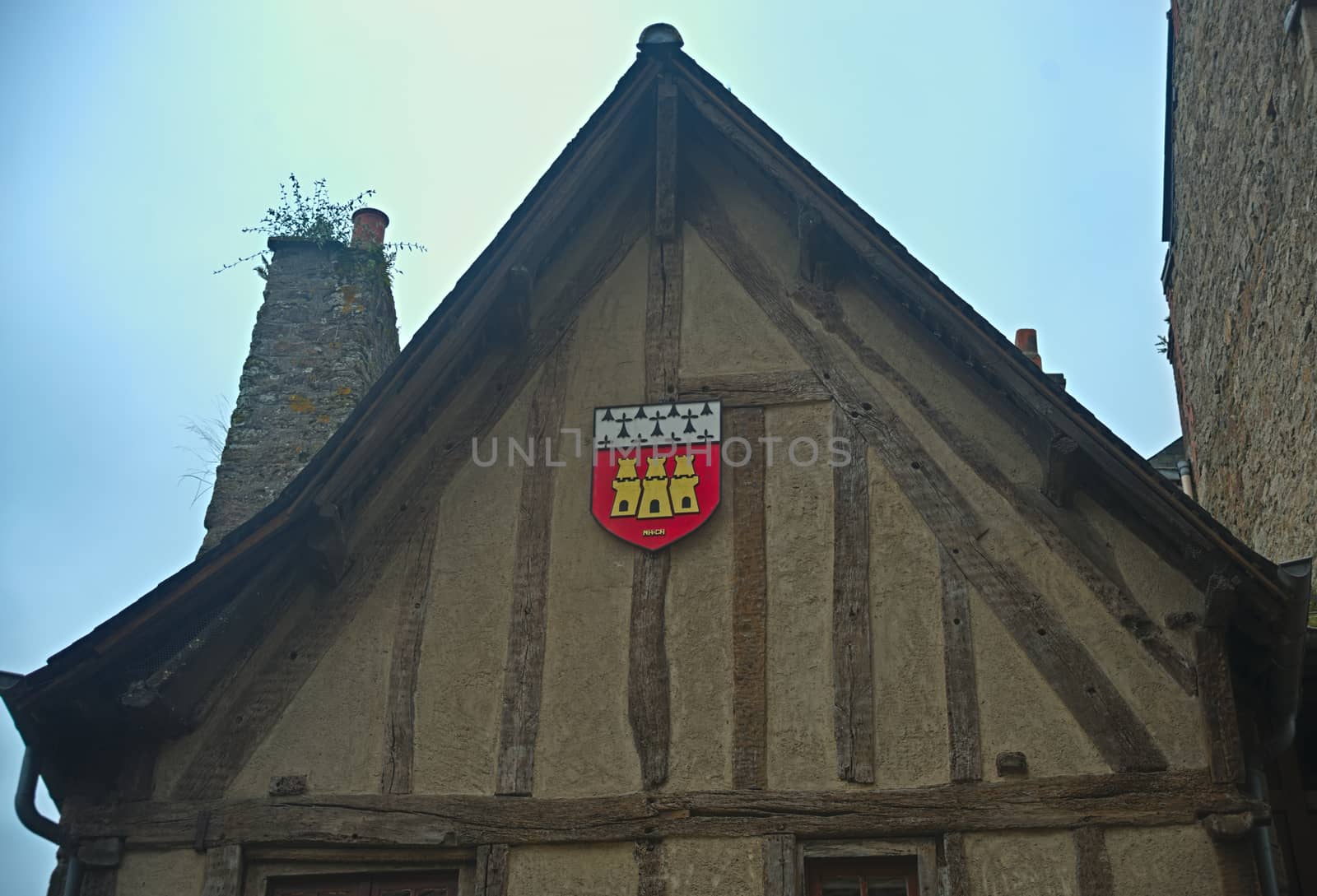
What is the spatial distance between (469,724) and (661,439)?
162 centimetres

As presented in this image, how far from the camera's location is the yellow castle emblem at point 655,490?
22.6ft

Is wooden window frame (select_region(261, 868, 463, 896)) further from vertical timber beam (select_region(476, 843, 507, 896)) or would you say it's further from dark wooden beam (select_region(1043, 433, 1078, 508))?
dark wooden beam (select_region(1043, 433, 1078, 508))

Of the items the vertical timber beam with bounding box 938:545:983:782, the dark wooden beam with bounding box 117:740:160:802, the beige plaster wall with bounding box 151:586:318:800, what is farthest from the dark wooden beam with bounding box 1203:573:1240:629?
the dark wooden beam with bounding box 117:740:160:802

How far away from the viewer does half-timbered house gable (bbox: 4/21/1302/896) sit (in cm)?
599

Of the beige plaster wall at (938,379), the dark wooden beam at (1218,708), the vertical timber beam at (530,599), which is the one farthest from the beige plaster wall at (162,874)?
the dark wooden beam at (1218,708)

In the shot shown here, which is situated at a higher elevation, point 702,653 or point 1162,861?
point 702,653

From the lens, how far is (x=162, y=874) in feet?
21.0

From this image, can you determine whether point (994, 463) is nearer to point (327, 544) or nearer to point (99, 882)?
point (327, 544)

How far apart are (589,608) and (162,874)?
84.9 inches

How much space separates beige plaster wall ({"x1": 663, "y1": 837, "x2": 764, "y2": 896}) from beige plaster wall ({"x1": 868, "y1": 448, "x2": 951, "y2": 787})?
2.00ft

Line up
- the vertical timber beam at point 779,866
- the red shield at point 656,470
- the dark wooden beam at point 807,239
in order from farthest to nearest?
the dark wooden beam at point 807,239
the red shield at point 656,470
the vertical timber beam at point 779,866

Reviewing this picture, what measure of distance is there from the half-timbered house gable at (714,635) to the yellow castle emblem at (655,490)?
14 cm

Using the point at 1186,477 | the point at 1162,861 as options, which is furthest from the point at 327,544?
the point at 1186,477

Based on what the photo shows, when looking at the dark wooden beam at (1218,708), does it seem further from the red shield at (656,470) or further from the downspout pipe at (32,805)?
the downspout pipe at (32,805)
